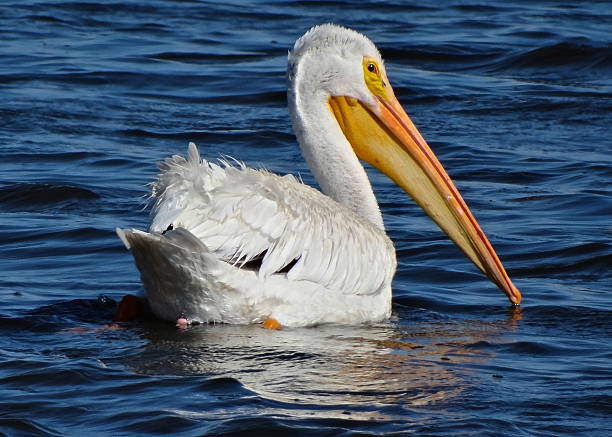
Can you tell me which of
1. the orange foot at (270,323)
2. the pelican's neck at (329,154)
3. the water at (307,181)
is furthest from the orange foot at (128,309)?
the pelican's neck at (329,154)

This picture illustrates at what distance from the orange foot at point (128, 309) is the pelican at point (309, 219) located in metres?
0.11

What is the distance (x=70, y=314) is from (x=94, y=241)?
1347mm

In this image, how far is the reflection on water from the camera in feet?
15.6

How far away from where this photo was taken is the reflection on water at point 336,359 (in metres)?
4.76

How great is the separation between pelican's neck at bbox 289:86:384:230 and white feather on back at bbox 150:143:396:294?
42 cm

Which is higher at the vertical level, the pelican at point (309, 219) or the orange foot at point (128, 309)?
the pelican at point (309, 219)

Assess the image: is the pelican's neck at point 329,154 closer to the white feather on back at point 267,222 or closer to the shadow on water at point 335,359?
the white feather on back at point 267,222

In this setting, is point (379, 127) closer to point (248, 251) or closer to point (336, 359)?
point (248, 251)

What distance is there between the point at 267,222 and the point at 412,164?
131 centimetres

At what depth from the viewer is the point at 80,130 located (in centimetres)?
967

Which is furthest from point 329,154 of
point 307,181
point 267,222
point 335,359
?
point 307,181

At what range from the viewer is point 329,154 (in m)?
6.30

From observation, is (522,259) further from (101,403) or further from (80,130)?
(80,130)

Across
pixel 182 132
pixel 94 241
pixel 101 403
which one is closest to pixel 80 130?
pixel 182 132
